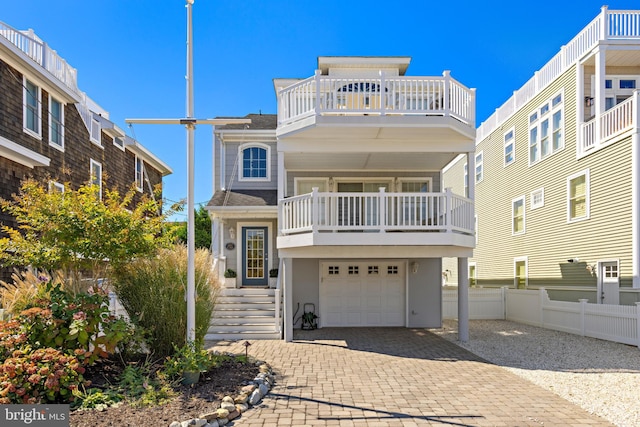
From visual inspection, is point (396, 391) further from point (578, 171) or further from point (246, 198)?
point (578, 171)

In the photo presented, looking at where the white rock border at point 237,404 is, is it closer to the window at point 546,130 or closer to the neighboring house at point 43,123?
the neighboring house at point 43,123

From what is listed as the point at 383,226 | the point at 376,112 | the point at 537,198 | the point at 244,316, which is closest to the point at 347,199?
the point at 383,226

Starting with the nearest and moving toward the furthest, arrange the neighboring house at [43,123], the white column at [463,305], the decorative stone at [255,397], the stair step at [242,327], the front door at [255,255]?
the decorative stone at [255,397]
the white column at [463,305]
the neighboring house at [43,123]
the stair step at [242,327]
the front door at [255,255]

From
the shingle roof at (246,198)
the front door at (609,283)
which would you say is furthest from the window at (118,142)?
the front door at (609,283)

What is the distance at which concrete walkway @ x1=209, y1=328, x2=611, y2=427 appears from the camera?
16.2ft

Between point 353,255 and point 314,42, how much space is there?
774 cm

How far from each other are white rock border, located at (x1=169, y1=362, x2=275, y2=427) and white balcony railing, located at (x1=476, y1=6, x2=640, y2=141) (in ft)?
41.7

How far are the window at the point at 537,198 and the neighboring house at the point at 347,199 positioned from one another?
4.89 metres

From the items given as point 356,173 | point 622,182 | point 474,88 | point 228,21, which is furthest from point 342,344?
point 622,182

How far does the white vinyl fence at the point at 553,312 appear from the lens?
30.5 ft

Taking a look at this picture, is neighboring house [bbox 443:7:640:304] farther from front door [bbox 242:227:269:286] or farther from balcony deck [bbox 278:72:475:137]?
front door [bbox 242:227:269:286]

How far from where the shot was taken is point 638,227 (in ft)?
34.3

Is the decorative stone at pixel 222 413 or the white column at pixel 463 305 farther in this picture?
the white column at pixel 463 305

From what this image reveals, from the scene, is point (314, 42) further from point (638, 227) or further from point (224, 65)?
point (638, 227)
